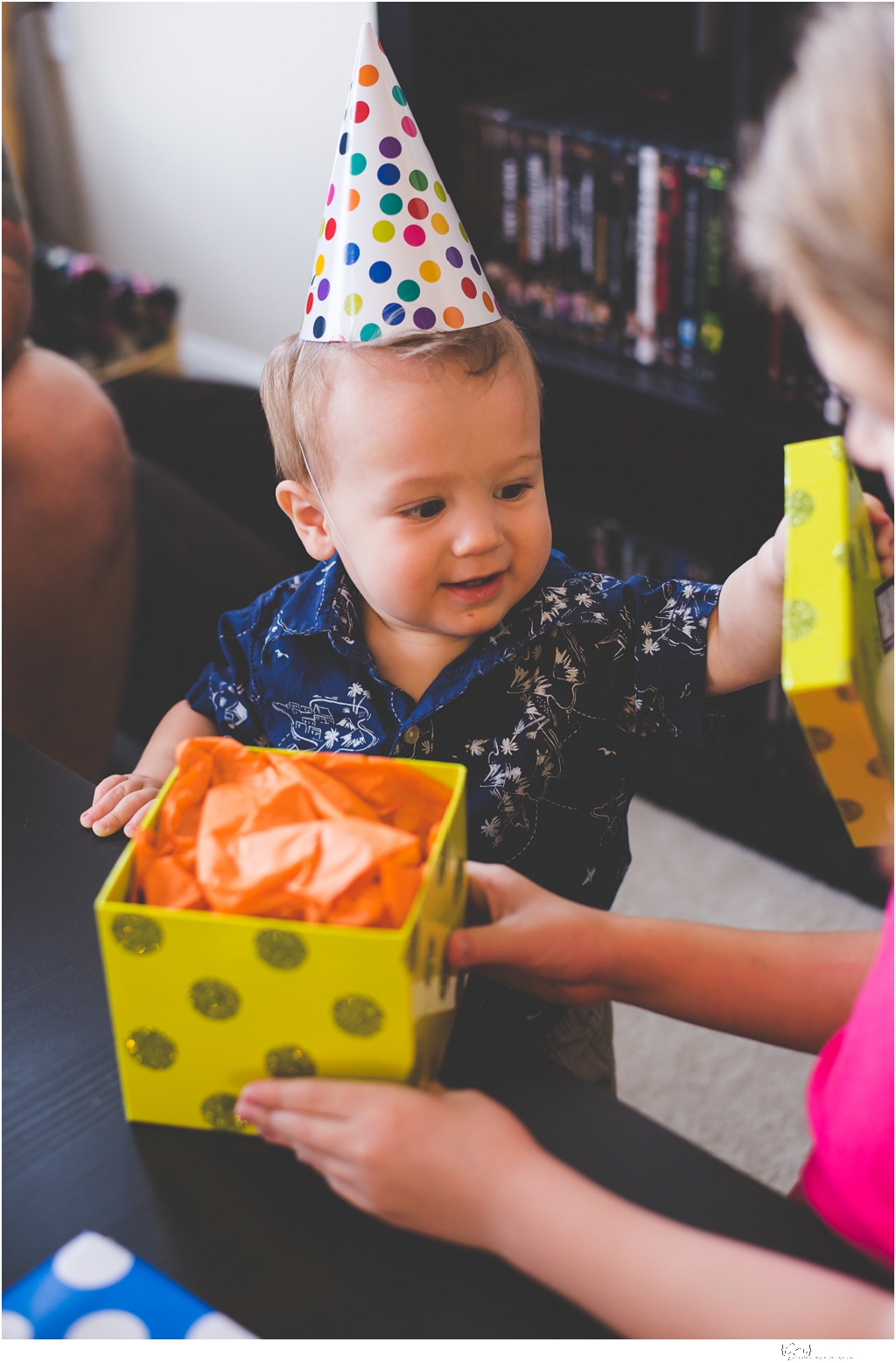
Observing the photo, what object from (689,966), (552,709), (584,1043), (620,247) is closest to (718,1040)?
(584,1043)

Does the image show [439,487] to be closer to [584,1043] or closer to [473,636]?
[473,636]

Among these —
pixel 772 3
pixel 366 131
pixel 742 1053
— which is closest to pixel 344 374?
pixel 366 131

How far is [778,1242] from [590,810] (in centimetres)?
45

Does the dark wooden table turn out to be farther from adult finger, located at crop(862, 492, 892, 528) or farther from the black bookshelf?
the black bookshelf

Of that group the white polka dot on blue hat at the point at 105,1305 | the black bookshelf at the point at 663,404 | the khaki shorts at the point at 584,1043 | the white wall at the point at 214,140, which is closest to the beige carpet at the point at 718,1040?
the black bookshelf at the point at 663,404

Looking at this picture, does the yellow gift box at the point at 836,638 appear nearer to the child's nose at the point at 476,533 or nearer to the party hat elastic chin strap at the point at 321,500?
the child's nose at the point at 476,533

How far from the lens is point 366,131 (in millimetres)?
896

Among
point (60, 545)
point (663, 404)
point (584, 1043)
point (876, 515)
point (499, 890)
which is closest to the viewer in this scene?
point (499, 890)

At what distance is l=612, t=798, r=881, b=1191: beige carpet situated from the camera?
4.99 feet

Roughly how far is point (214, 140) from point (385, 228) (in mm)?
2271

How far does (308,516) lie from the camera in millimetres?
1052

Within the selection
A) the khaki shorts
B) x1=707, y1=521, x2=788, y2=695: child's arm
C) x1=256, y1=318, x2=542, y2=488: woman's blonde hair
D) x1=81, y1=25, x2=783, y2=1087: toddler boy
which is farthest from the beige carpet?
x1=256, y1=318, x2=542, y2=488: woman's blonde hair

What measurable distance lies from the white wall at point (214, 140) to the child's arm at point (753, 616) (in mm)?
1864

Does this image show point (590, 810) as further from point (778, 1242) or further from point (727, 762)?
point (727, 762)
